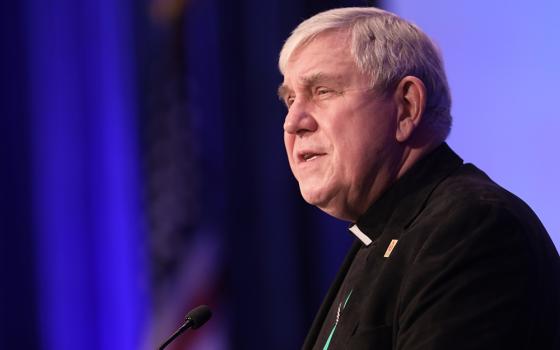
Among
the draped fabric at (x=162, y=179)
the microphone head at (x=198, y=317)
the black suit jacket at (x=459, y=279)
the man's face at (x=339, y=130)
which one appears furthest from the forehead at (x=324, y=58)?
the draped fabric at (x=162, y=179)

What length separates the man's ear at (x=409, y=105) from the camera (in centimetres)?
180

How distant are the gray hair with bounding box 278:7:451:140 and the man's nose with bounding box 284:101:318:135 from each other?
15cm

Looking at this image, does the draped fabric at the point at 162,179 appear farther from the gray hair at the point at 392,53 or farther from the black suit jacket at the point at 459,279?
the black suit jacket at the point at 459,279

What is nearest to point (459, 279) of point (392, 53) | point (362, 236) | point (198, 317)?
point (362, 236)

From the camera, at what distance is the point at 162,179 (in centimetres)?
328

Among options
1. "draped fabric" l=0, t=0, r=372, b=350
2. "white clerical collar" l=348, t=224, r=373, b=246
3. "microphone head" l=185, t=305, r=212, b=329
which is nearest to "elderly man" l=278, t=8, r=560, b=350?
"white clerical collar" l=348, t=224, r=373, b=246

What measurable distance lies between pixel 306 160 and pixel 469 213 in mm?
483

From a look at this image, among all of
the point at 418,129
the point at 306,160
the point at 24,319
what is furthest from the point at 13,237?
the point at 418,129

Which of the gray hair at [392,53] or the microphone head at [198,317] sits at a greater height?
the gray hair at [392,53]

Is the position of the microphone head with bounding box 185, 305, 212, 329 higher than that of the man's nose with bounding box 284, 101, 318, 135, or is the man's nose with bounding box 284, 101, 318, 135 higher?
the man's nose with bounding box 284, 101, 318, 135

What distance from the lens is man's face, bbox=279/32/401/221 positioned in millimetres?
1794

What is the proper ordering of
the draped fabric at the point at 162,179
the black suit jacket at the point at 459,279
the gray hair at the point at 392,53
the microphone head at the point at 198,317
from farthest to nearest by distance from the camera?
1. the draped fabric at the point at 162,179
2. the microphone head at the point at 198,317
3. the gray hair at the point at 392,53
4. the black suit jacket at the point at 459,279

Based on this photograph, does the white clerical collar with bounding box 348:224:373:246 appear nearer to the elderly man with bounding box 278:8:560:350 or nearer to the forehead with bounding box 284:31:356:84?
the elderly man with bounding box 278:8:560:350

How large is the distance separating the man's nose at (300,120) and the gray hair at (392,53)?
0.15 metres
